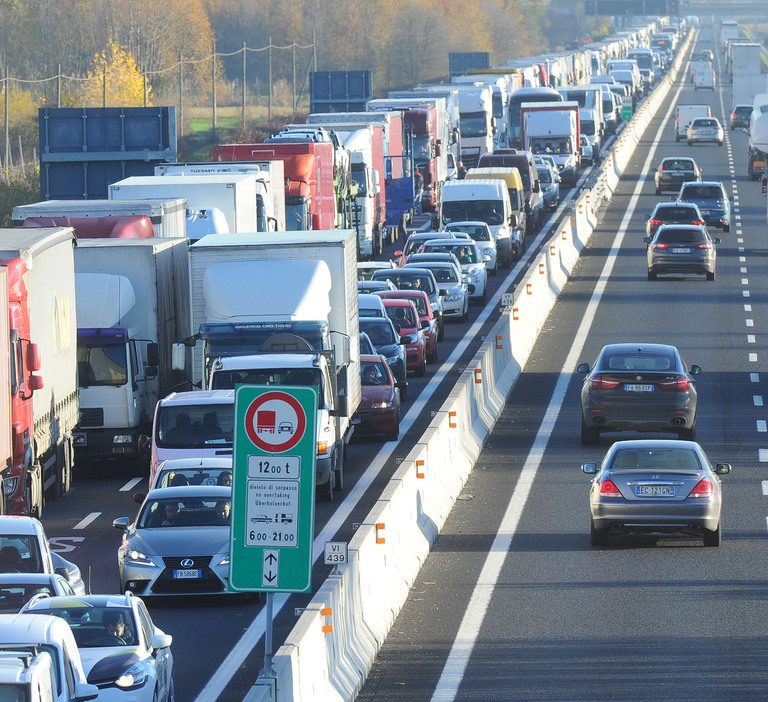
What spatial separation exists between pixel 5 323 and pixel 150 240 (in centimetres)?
643

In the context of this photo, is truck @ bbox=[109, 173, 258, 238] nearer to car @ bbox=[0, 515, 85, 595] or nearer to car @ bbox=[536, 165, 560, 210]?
car @ bbox=[0, 515, 85, 595]

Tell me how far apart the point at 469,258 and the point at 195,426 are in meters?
24.8

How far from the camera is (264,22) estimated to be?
18062cm

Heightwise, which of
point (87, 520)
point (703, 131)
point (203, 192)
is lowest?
point (87, 520)

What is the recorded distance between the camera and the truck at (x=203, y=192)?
1468 inches

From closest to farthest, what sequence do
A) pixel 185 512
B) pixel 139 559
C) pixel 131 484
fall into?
pixel 139 559 → pixel 185 512 → pixel 131 484

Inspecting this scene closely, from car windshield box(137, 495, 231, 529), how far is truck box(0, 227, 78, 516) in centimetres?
295

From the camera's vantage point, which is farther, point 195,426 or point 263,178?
point 263,178

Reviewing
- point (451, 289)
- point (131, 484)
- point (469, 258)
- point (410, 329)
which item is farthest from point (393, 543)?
point (469, 258)

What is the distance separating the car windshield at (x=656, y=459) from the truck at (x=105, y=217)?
11148 mm

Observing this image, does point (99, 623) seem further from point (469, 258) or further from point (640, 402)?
point (469, 258)

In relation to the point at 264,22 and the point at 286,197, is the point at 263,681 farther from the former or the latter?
the point at 264,22

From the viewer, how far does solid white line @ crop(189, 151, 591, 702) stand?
56.0 ft

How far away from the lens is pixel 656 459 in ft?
73.5
